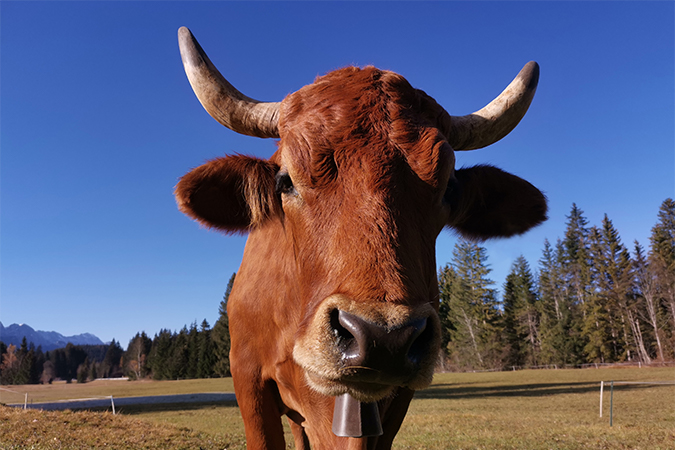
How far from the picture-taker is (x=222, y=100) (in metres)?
3.47

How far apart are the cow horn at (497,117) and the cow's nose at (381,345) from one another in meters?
2.41

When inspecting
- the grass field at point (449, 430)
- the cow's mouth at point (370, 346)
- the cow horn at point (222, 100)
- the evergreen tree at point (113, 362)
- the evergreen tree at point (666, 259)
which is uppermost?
the evergreen tree at point (666, 259)

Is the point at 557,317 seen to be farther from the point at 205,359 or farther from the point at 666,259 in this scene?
the point at 205,359

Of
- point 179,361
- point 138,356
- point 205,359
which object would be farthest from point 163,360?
point 138,356

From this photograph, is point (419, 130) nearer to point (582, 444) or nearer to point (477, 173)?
point (477, 173)

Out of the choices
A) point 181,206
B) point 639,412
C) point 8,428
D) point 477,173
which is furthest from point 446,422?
point 181,206

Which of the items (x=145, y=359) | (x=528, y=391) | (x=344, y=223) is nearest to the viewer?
(x=344, y=223)

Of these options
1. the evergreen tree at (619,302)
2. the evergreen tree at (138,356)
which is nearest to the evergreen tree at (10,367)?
the evergreen tree at (138,356)

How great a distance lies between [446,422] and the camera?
14.5 metres

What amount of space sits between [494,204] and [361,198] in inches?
88.6

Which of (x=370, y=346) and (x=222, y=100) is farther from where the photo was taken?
(x=222, y=100)

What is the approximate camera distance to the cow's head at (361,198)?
1.90 m

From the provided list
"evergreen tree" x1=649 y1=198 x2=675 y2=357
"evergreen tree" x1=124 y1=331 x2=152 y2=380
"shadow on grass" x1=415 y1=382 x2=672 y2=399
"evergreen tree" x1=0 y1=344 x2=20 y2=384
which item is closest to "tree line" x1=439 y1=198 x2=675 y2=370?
"evergreen tree" x1=649 y1=198 x2=675 y2=357

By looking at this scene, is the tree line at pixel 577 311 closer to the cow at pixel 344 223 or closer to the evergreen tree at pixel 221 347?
the evergreen tree at pixel 221 347
